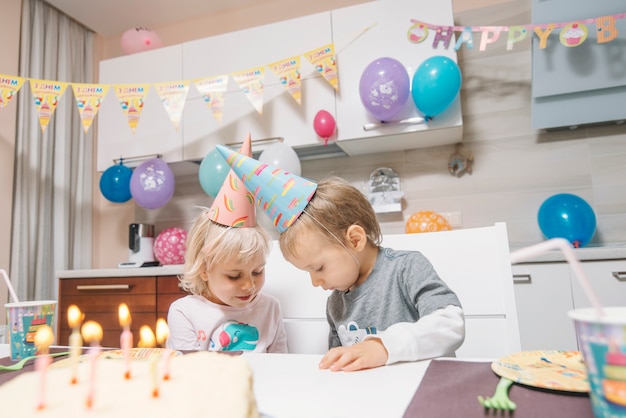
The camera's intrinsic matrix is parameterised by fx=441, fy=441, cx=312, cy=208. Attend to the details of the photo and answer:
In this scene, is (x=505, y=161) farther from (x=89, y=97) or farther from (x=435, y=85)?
(x=89, y=97)

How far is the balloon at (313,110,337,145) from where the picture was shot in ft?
7.14

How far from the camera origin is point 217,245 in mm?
1169

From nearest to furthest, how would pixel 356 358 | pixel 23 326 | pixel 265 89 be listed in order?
pixel 356 358 < pixel 23 326 < pixel 265 89

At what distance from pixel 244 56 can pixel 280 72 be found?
0.97 feet

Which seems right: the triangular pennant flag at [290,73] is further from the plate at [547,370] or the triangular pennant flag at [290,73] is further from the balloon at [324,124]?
the plate at [547,370]

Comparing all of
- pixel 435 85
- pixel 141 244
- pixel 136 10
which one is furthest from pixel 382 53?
pixel 136 10

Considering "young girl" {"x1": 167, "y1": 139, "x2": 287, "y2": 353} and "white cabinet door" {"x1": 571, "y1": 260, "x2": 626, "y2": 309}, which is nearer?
"young girl" {"x1": 167, "y1": 139, "x2": 287, "y2": 353}

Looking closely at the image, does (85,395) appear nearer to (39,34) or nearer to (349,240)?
(349,240)

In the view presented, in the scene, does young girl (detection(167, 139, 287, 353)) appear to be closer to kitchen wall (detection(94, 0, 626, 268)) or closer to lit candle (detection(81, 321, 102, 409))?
lit candle (detection(81, 321, 102, 409))

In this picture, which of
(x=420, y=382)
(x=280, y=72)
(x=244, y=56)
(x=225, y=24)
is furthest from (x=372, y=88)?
(x=420, y=382)

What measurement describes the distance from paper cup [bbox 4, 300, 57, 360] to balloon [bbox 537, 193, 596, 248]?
2.02 metres

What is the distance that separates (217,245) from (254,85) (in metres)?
1.35

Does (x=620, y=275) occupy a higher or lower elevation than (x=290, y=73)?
lower

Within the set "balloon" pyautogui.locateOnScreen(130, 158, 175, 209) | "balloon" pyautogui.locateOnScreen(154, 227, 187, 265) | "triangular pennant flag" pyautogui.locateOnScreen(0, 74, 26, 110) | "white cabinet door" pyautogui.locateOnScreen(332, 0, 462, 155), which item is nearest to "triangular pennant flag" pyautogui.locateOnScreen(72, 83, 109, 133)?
"triangular pennant flag" pyautogui.locateOnScreen(0, 74, 26, 110)
